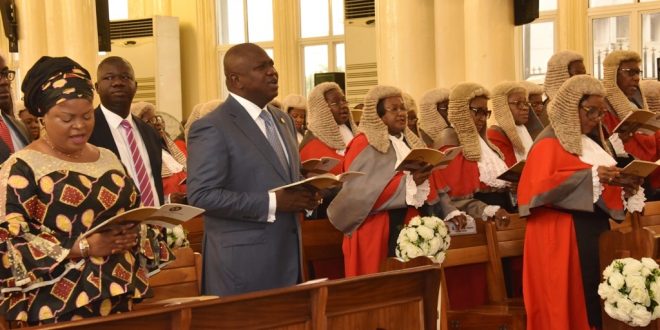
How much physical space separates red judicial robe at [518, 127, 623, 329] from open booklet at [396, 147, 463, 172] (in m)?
0.50

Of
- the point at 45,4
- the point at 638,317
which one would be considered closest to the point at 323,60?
the point at 45,4

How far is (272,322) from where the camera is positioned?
3906 mm

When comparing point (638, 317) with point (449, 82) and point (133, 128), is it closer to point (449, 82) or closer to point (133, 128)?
point (133, 128)

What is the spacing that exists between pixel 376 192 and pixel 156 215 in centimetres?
295

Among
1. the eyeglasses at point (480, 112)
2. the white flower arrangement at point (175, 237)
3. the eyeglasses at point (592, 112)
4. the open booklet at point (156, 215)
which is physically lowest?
the white flower arrangement at point (175, 237)

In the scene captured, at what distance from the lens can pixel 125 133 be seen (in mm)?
5172

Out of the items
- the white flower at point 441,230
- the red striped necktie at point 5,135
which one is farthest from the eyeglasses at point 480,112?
the red striped necktie at point 5,135

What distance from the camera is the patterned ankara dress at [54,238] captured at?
3.57 m

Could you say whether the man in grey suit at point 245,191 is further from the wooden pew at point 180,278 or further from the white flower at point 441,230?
the white flower at point 441,230

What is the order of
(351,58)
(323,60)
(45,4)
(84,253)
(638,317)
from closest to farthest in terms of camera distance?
(84,253), (638,317), (45,4), (351,58), (323,60)

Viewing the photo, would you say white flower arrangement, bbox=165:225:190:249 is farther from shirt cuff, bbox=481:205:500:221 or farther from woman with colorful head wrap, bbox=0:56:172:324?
shirt cuff, bbox=481:205:500:221

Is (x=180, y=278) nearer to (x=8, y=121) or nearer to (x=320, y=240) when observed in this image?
(x=8, y=121)

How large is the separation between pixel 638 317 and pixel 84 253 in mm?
2491

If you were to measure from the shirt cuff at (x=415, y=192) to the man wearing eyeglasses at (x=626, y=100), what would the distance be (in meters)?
1.87
